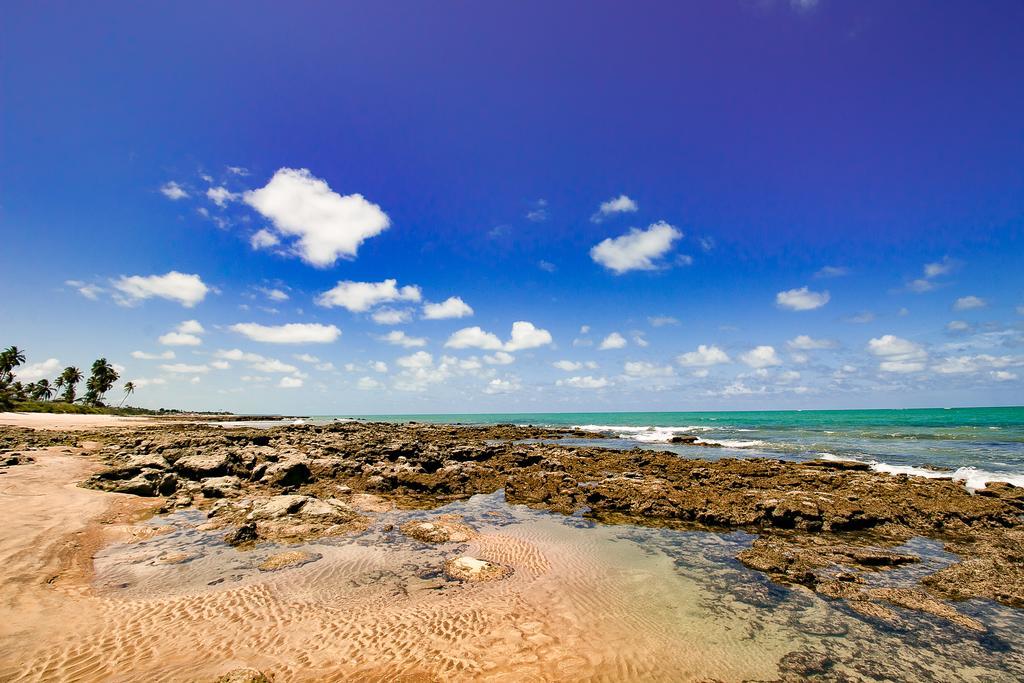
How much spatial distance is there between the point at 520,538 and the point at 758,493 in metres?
11.8

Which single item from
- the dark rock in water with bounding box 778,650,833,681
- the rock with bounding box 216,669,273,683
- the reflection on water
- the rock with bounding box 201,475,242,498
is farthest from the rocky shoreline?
the rock with bounding box 216,669,273,683

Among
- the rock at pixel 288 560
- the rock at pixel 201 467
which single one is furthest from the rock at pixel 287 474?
the rock at pixel 288 560

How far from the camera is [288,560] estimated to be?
39.2 feet

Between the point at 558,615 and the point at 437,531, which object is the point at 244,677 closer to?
the point at 558,615

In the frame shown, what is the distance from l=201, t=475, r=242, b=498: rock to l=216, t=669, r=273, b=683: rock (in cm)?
1529

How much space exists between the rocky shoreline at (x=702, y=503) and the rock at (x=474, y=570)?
62mm

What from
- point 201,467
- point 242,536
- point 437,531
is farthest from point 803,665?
point 201,467

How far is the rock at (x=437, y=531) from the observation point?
1420 cm

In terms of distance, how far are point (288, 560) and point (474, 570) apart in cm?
532

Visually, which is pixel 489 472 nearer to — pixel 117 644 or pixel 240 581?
pixel 240 581

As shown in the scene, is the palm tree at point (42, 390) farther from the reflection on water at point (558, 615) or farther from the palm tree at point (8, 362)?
the reflection on water at point (558, 615)

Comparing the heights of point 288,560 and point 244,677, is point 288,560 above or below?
below

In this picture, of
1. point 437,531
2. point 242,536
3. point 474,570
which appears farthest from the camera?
point 437,531

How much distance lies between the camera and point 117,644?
7727 mm
